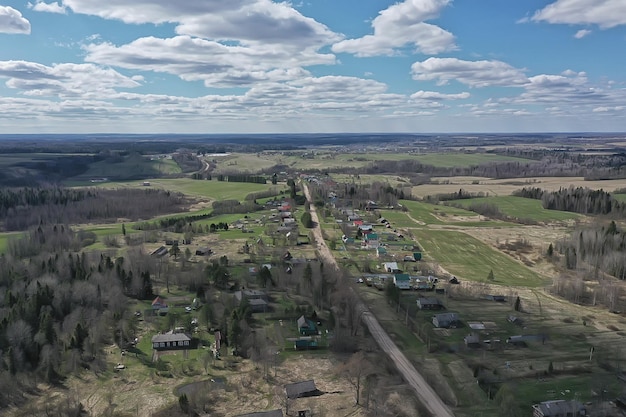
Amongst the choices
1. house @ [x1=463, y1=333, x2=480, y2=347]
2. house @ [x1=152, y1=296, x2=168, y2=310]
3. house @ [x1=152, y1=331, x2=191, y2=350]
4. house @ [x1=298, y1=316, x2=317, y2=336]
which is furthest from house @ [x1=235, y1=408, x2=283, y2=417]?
house @ [x1=152, y1=296, x2=168, y2=310]

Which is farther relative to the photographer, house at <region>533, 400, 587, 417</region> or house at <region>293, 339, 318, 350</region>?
house at <region>293, 339, 318, 350</region>

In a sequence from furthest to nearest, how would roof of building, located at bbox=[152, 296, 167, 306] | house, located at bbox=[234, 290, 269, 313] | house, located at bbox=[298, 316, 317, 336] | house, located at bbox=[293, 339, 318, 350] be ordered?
roof of building, located at bbox=[152, 296, 167, 306]
house, located at bbox=[234, 290, 269, 313]
house, located at bbox=[298, 316, 317, 336]
house, located at bbox=[293, 339, 318, 350]

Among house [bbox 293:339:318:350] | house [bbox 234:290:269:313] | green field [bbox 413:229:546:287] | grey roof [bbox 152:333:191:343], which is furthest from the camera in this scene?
green field [bbox 413:229:546:287]

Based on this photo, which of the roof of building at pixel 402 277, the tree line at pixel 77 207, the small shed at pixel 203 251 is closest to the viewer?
the roof of building at pixel 402 277

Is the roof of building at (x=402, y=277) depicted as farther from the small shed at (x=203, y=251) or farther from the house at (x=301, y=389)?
the small shed at (x=203, y=251)

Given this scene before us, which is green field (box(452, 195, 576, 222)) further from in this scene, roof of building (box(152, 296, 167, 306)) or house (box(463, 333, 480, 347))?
roof of building (box(152, 296, 167, 306))

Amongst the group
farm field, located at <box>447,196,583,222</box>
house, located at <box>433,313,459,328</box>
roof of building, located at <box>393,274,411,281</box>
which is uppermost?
farm field, located at <box>447,196,583,222</box>

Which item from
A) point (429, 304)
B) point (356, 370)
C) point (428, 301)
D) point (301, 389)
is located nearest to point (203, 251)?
point (428, 301)

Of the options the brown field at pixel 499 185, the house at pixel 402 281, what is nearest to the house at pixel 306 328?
the house at pixel 402 281
